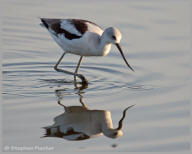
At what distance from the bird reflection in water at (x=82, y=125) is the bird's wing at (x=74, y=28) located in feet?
4.61

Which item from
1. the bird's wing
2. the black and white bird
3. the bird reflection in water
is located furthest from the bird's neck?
the bird reflection in water

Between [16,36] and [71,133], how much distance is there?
4573 mm

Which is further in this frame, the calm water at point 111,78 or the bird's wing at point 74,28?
the bird's wing at point 74,28

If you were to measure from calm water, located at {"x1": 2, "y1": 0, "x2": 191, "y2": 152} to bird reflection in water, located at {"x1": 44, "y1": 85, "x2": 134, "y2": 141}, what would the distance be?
0.30 feet

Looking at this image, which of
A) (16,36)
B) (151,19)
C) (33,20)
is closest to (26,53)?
(16,36)

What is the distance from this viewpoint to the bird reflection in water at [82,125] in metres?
6.17

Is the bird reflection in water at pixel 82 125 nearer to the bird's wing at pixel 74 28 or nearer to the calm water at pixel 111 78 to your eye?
the calm water at pixel 111 78

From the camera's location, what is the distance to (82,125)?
6.43 meters

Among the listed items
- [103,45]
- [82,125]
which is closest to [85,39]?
[103,45]

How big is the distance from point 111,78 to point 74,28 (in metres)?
0.96

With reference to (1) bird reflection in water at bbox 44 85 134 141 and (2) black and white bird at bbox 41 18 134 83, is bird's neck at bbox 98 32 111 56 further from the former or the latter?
(1) bird reflection in water at bbox 44 85 134 141

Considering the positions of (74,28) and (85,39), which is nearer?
(85,39)

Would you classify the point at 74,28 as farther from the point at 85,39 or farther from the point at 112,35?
the point at 112,35

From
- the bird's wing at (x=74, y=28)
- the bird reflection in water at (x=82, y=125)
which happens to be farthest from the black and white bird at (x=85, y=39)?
the bird reflection in water at (x=82, y=125)
